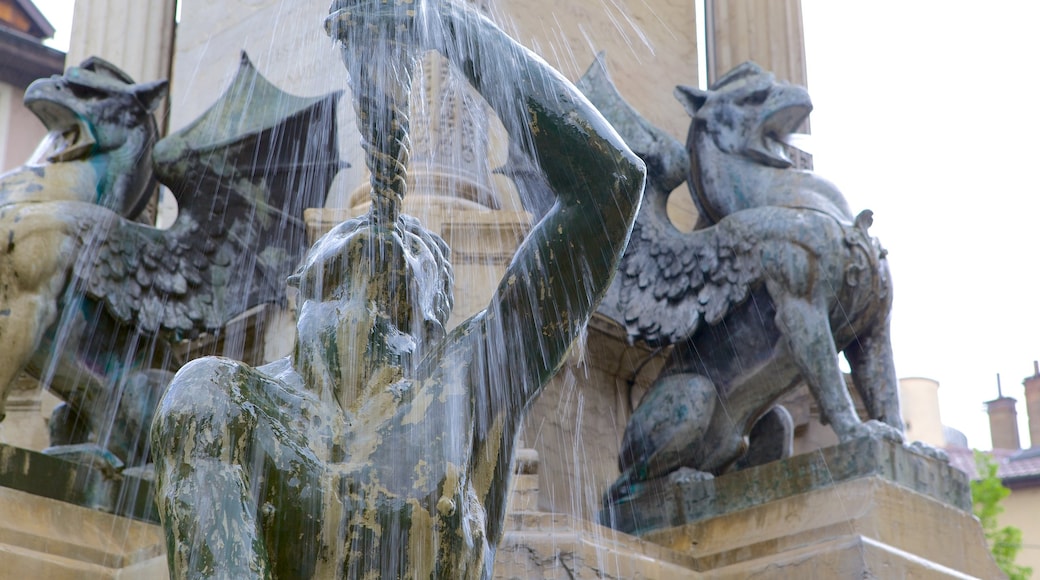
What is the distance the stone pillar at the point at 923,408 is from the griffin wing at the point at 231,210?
77.8 ft

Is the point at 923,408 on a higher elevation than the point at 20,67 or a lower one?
lower

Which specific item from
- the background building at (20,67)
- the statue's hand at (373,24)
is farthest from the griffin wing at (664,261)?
the background building at (20,67)

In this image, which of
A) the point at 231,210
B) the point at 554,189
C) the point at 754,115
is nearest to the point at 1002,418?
the point at 754,115

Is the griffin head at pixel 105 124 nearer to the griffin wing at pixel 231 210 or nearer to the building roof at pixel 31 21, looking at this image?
the griffin wing at pixel 231 210

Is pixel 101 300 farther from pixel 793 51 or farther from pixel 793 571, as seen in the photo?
pixel 793 51

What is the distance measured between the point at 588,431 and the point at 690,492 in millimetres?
738

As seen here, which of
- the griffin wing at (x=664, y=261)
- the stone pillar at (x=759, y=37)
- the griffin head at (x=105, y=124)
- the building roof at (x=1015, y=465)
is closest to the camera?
the griffin wing at (x=664, y=261)

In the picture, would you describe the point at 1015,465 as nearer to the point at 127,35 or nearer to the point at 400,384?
the point at 127,35

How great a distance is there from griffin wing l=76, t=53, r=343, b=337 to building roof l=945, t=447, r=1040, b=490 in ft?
59.7

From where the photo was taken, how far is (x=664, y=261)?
6332mm

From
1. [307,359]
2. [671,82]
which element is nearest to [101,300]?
[671,82]

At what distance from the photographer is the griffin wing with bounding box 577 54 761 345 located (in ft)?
20.3

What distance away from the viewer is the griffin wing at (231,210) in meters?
6.28

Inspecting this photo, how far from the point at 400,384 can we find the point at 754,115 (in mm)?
4223
